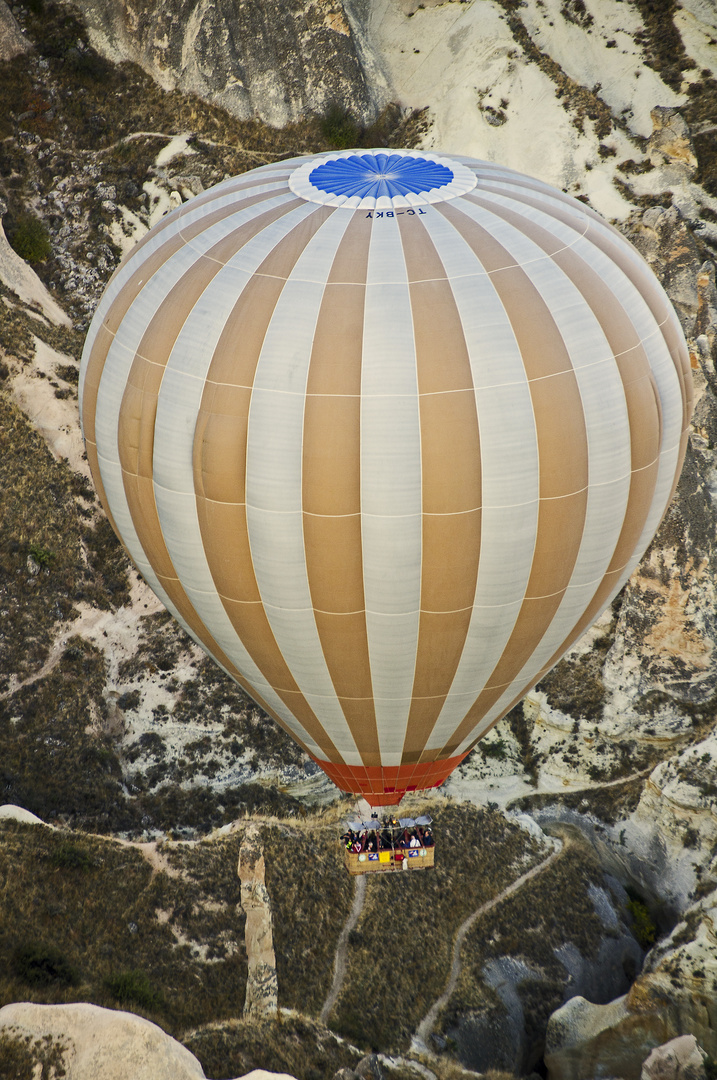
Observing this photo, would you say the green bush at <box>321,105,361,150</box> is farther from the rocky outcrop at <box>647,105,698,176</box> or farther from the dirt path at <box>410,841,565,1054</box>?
the dirt path at <box>410,841,565,1054</box>

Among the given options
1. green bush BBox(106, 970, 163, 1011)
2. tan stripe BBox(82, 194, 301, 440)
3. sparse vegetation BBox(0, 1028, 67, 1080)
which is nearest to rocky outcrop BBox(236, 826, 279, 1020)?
green bush BBox(106, 970, 163, 1011)

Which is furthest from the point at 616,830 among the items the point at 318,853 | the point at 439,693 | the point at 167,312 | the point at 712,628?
the point at 167,312

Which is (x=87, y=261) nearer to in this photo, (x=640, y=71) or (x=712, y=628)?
(x=640, y=71)

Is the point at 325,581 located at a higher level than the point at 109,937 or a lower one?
higher

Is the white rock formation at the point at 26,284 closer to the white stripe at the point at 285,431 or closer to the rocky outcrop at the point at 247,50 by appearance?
the rocky outcrop at the point at 247,50

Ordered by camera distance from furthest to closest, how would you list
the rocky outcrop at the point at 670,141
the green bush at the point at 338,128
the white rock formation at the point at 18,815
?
the green bush at the point at 338,128 → the rocky outcrop at the point at 670,141 → the white rock formation at the point at 18,815

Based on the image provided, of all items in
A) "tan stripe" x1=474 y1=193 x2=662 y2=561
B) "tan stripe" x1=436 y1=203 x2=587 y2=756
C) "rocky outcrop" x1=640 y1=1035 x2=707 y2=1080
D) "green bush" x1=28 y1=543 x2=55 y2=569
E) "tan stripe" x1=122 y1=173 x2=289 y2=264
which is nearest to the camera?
"tan stripe" x1=436 y1=203 x2=587 y2=756

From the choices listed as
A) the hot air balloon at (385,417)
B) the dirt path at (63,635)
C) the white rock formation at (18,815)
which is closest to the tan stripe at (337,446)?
the hot air balloon at (385,417)
